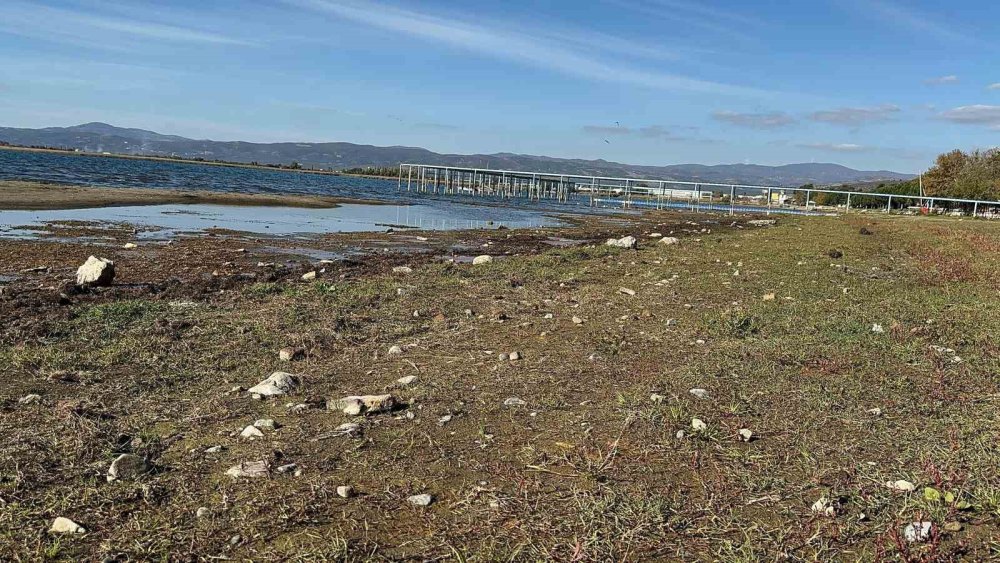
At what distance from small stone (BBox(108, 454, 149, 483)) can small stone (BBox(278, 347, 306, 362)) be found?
7.87ft

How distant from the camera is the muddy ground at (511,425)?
3.06 metres

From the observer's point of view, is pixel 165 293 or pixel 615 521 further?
pixel 165 293

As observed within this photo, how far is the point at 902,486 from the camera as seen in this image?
3.43 m

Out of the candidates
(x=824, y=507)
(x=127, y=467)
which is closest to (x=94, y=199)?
(x=127, y=467)

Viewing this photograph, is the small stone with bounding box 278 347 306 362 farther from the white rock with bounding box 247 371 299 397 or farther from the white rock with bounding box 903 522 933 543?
the white rock with bounding box 903 522 933 543

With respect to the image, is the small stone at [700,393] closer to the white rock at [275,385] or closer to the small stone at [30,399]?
the white rock at [275,385]

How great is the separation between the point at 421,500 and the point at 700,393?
7.88 ft

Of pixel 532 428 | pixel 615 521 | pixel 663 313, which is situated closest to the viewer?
pixel 615 521

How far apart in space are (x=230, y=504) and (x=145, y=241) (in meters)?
16.5

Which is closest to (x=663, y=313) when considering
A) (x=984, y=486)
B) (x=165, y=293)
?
(x=984, y=486)

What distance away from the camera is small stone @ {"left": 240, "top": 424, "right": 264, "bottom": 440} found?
419 cm

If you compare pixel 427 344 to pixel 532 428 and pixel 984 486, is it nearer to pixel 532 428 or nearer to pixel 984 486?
pixel 532 428

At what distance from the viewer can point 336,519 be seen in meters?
3.18

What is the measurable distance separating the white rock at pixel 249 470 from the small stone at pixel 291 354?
2.47m
